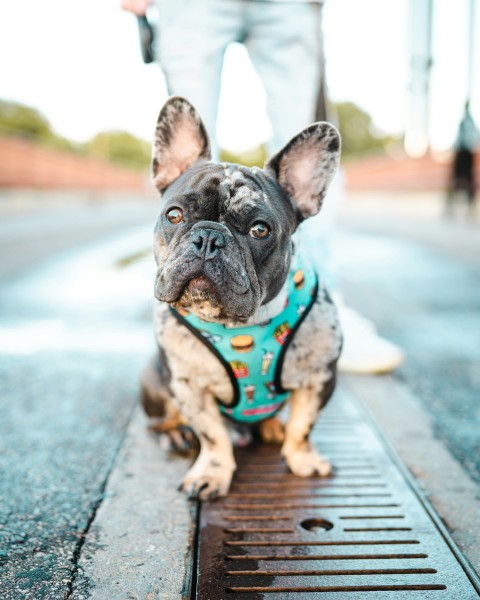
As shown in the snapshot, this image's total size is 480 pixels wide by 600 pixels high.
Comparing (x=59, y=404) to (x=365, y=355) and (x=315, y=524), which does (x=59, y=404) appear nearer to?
(x=315, y=524)

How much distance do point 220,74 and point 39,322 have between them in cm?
268

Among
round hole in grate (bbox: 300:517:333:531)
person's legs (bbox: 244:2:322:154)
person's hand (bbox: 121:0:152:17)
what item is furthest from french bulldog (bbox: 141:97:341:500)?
person's hand (bbox: 121:0:152:17)

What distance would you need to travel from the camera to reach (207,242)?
7.10 feet

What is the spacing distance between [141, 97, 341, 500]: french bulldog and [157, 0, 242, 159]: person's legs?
616mm

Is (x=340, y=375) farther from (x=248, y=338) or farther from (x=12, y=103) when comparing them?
(x=12, y=103)

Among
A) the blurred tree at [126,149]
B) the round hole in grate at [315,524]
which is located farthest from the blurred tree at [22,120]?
the round hole in grate at [315,524]

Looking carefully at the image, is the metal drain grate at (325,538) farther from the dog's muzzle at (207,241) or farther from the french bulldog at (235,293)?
the dog's muzzle at (207,241)

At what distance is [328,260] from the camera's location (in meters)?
3.81

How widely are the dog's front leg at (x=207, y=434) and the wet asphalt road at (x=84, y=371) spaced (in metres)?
0.39

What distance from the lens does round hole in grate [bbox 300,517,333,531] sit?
2168 mm

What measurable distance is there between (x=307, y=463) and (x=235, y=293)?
83cm

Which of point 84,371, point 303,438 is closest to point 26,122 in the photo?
point 84,371

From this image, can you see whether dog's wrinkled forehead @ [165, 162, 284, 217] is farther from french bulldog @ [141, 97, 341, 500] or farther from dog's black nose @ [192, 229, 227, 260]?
dog's black nose @ [192, 229, 227, 260]

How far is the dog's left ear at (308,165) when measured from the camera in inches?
98.1
